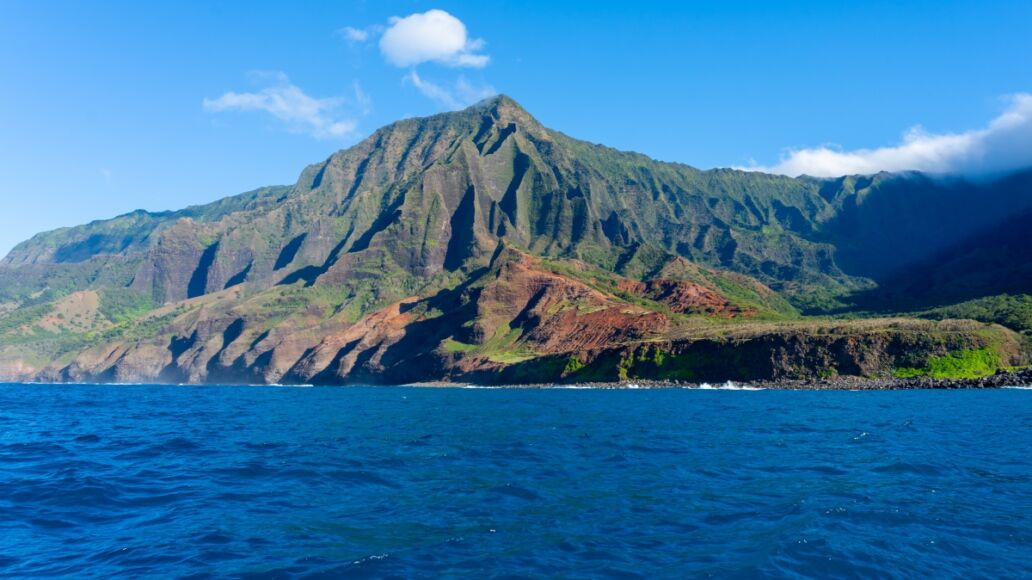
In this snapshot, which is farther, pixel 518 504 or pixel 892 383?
pixel 892 383

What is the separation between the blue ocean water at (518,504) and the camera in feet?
80.8

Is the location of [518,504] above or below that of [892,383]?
below

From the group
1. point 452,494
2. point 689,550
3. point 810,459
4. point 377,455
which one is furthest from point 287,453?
point 810,459

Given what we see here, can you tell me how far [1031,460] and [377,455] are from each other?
4344 cm

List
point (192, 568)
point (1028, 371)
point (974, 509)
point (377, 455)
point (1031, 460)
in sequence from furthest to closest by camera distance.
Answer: point (1028, 371)
point (377, 455)
point (1031, 460)
point (974, 509)
point (192, 568)

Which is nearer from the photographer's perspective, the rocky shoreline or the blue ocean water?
the blue ocean water

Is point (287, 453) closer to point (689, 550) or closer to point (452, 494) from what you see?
point (452, 494)

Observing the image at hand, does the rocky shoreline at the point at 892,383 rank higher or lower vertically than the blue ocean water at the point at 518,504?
higher

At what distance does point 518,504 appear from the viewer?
33.6m

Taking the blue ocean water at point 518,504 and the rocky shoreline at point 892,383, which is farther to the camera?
the rocky shoreline at point 892,383

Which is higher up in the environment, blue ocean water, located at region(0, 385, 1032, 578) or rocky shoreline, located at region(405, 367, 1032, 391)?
rocky shoreline, located at region(405, 367, 1032, 391)

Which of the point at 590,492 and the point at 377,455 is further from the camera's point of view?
the point at 377,455

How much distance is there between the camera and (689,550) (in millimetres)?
25703

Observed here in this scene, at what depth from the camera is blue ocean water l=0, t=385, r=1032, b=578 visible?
24.6m
